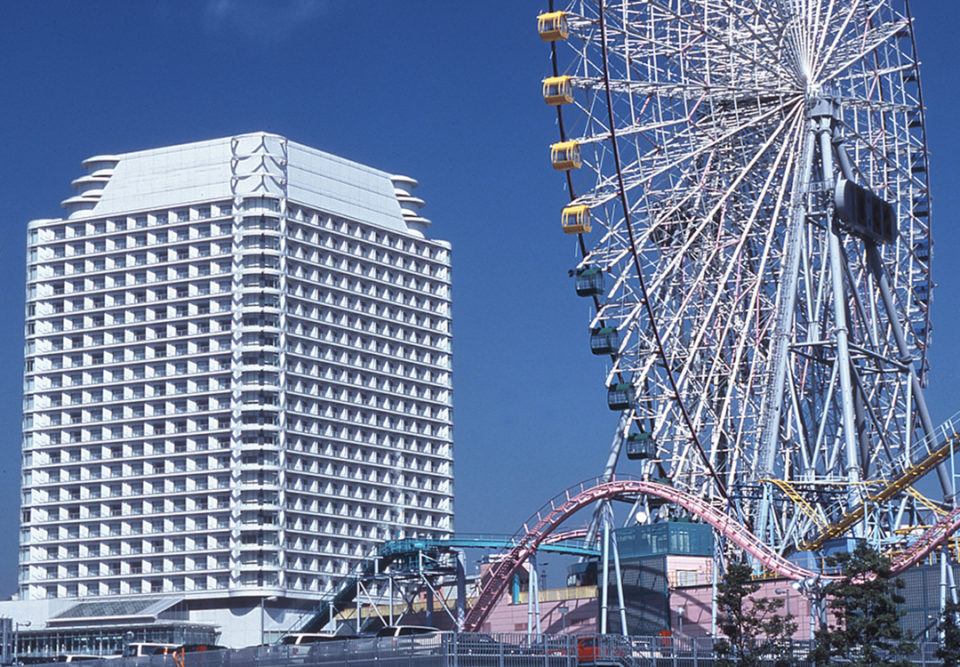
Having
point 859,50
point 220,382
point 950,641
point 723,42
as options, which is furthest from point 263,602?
point 950,641

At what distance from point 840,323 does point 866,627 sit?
2508 cm

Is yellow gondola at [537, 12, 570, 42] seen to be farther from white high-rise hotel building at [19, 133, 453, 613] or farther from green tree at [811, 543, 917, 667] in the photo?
white high-rise hotel building at [19, 133, 453, 613]

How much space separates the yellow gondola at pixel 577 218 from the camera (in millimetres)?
79438

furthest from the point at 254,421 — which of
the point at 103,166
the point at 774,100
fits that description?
the point at 774,100

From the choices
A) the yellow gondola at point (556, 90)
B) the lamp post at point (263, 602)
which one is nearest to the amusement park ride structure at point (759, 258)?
the yellow gondola at point (556, 90)

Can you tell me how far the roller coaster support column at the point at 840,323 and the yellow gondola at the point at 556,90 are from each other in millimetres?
11664

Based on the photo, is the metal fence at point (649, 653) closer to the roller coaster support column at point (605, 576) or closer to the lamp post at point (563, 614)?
the roller coaster support column at point (605, 576)

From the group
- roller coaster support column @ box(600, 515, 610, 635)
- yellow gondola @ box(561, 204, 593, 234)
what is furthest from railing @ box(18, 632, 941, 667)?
yellow gondola @ box(561, 204, 593, 234)

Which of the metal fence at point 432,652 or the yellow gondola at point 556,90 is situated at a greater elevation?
the yellow gondola at point 556,90

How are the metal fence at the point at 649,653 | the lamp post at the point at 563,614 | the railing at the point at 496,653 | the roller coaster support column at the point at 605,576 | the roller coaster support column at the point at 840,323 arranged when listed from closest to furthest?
the railing at the point at 496,653
the metal fence at the point at 649,653
the roller coaster support column at the point at 840,323
the roller coaster support column at the point at 605,576
the lamp post at the point at 563,614

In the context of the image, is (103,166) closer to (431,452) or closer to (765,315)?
(431,452)

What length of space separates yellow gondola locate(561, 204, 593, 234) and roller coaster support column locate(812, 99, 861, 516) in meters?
11.3

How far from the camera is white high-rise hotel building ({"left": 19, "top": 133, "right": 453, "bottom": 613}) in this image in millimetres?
128375

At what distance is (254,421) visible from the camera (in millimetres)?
128750
